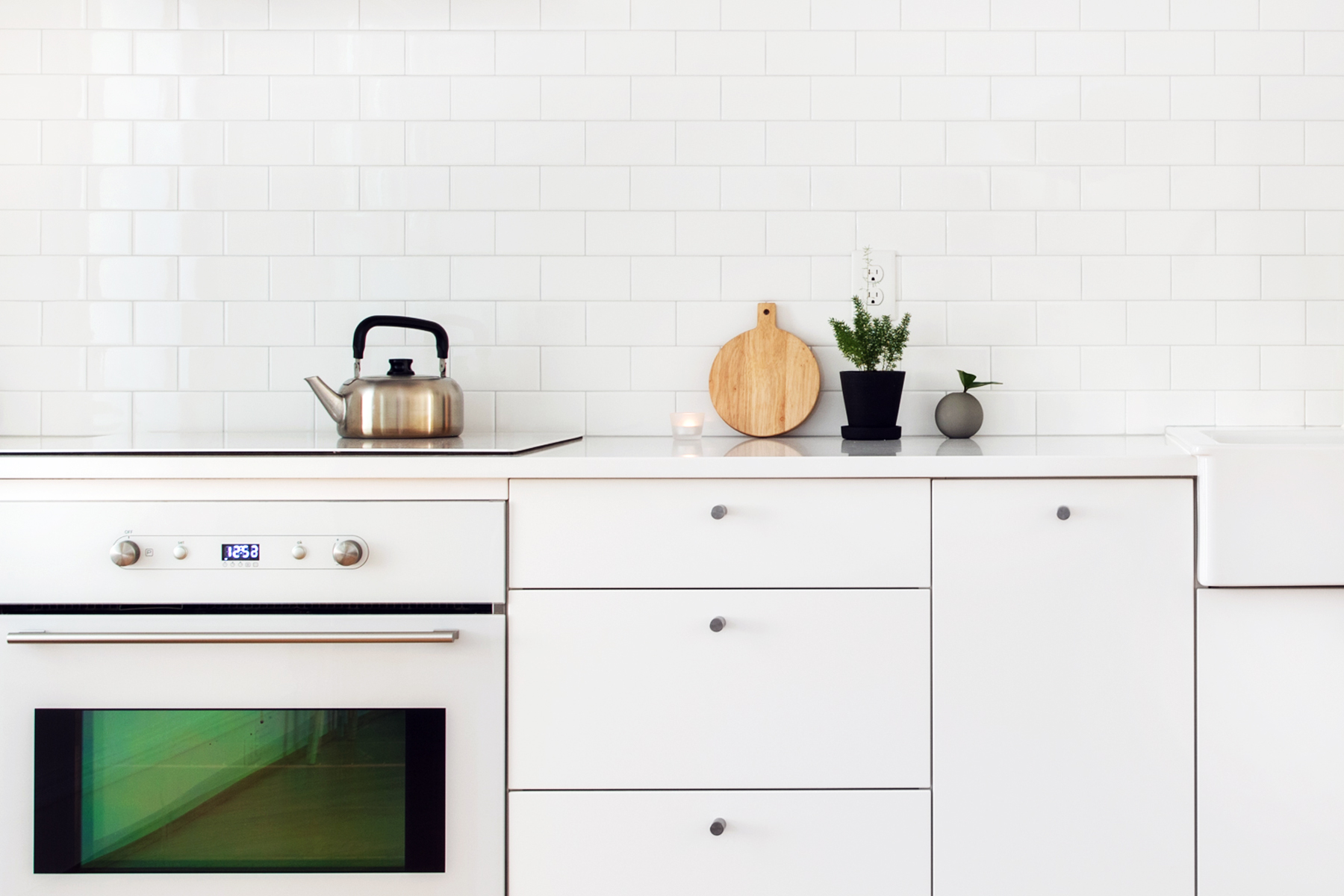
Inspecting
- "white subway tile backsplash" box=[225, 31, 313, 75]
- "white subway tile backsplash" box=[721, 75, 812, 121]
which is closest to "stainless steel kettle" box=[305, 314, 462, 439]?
"white subway tile backsplash" box=[225, 31, 313, 75]

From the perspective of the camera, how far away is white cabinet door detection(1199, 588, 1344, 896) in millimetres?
1339

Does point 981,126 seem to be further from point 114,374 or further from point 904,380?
point 114,374

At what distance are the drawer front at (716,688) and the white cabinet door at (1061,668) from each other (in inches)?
2.9

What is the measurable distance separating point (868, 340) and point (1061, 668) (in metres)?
0.73

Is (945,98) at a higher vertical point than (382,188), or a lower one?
higher

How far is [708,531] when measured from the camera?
133cm

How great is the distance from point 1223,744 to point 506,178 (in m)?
1.68

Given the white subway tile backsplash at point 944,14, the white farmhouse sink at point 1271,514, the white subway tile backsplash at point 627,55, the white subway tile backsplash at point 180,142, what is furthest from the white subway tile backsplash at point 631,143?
the white farmhouse sink at point 1271,514

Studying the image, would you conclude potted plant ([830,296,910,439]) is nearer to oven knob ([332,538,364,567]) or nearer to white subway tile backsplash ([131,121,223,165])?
oven knob ([332,538,364,567])

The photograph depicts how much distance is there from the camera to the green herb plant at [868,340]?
69.5 inches

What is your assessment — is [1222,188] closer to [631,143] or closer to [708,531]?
[631,143]

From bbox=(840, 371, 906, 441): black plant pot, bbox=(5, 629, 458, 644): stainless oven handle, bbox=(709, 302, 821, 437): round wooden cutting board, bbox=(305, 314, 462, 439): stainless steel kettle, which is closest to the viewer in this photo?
bbox=(5, 629, 458, 644): stainless oven handle

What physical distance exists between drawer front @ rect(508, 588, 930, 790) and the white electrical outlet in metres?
0.78

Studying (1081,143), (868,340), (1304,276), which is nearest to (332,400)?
(868,340)
